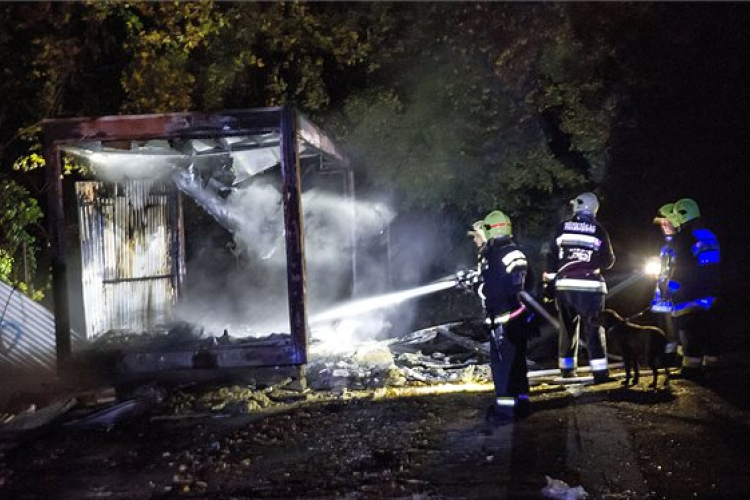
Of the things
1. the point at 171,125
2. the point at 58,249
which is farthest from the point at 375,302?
the point at 58,249

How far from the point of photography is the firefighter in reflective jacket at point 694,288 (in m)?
7.16

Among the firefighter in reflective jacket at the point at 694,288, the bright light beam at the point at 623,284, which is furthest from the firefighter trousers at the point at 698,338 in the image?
the bright light beam at the point at 623,284

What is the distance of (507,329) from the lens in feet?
19.9

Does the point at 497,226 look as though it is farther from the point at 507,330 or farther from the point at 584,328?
the point at 584,328

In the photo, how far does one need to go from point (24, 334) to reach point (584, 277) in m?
7.20

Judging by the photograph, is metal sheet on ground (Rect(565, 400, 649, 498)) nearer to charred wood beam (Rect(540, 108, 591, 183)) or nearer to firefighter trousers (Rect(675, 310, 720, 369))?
firefighter trousers (Rect(675, 310, 720, 369))

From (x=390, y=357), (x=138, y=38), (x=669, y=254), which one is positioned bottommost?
(x=390, y=357)

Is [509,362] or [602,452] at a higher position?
[509,362]

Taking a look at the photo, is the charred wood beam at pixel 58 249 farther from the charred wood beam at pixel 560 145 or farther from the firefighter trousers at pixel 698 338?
the charred wood beam at pixel 560 145

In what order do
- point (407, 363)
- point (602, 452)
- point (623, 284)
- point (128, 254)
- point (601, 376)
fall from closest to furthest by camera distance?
point (602, 452), point (601, 376), point (407, 363), point (128, 254), point (623, 284)

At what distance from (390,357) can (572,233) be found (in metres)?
3.16

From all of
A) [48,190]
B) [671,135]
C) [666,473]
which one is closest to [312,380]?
[48,190]

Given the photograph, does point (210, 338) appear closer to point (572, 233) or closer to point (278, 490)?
point (278, 490)

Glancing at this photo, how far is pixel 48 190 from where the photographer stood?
7.49 m
